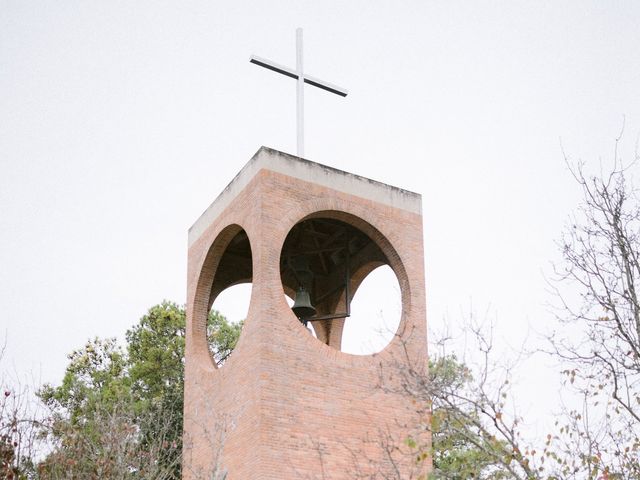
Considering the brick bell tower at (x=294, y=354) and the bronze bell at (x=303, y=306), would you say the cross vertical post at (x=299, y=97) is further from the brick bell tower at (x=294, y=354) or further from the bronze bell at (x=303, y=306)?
the bronze bell at (x=303, y=306)

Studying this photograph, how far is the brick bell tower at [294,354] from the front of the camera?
37.7ft

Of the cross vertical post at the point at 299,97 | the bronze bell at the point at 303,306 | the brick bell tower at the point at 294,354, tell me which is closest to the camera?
the brick bell tower at the point at 294,354

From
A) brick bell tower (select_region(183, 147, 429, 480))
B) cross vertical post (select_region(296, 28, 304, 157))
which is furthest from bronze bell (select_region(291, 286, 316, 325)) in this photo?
cross vertical post (select_region(296, 28, 304, 157))

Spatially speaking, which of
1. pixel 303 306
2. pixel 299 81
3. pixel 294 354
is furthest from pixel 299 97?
pixel 294 354

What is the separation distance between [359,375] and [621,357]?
442cm

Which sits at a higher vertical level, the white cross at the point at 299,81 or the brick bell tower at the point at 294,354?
the white cross at the point at 299,81

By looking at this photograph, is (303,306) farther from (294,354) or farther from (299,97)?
(299,97)

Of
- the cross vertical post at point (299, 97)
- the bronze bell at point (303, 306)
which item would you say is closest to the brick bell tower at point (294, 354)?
the bronze bell at point (303, 306)

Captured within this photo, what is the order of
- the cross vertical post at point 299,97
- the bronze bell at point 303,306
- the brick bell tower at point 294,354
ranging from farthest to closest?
the cross vertical post at point 299,97 → the bronze bell at point 303,306 → the brick bell tower at point 294,354

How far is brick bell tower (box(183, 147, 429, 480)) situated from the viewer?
1148 cm

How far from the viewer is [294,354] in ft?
39.0

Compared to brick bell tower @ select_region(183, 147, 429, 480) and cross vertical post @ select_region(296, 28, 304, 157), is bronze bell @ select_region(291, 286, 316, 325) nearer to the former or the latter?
brick bell tower @ select_region(183, 147, 429, 480)

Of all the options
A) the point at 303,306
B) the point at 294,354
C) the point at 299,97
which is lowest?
the point at 294,354

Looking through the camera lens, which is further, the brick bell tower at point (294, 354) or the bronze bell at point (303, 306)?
the bronze bell at point (303, 306)
